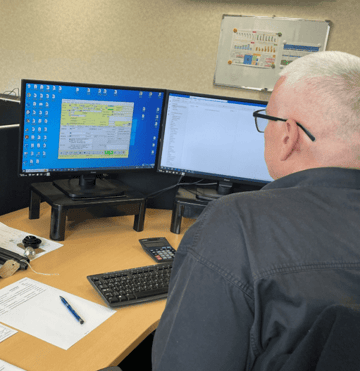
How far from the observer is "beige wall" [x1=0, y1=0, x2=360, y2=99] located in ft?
10.4

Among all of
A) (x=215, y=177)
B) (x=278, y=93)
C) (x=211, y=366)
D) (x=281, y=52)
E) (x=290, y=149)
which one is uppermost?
(x=281, y=52)

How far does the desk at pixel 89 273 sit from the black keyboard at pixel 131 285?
0.02 meters

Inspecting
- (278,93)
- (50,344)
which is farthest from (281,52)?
(50,344)

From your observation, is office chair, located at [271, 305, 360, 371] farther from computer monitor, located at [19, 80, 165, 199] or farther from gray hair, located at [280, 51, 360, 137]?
computer monitor, located at [19, 80, 165, 199]

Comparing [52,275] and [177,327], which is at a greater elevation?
[177,327]

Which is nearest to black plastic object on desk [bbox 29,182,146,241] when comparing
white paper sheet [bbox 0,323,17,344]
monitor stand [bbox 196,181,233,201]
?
monitor stand [bbox 196,181,233,201]

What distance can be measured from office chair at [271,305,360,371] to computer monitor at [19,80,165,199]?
114cm

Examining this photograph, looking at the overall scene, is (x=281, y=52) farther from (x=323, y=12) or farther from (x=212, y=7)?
(x=212, y=7)

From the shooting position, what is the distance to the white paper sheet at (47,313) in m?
0.98

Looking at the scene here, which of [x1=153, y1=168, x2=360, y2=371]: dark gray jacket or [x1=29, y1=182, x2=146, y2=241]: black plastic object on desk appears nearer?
[x1=153, y1=168, x2=360, y2=371]: dark gray jacket

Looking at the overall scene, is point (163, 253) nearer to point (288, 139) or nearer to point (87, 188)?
point (87, 188)

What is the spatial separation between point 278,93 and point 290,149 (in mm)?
126

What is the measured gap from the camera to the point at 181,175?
5.93ft

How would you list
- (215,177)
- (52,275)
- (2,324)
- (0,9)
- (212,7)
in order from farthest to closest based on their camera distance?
(0,9) < (212,7) < (215,177) < (52,275) < (2,324)
